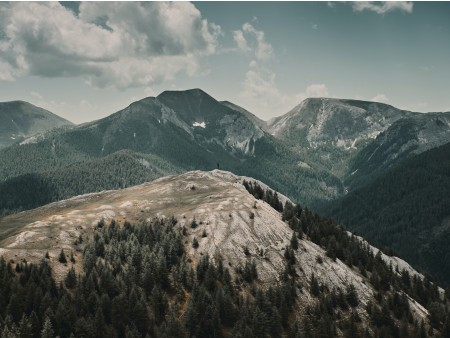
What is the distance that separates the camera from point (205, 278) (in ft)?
392

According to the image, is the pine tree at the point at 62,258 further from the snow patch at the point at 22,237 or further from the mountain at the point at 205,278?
the snow patch at the point at 22,237

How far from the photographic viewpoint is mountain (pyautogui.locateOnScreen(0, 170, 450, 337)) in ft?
331

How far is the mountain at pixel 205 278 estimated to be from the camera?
3974 inches

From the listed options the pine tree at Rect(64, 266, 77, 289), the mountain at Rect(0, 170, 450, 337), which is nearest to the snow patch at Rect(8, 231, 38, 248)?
the mountain at Rect(0, 170, 450, 337)

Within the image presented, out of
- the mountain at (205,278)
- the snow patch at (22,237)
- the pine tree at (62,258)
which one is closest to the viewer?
the mountain at (205,278)

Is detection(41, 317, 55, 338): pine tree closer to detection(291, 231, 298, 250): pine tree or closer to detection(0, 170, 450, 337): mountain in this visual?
detection(0, 170, 450, 337): mountain

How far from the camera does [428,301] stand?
149250 millimetres

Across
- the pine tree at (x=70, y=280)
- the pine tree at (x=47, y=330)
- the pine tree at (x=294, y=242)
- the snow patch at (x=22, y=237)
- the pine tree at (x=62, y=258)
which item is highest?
the pine tree at (x=294, y=242)

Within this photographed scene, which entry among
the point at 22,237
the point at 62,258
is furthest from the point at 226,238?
the point at 22,237

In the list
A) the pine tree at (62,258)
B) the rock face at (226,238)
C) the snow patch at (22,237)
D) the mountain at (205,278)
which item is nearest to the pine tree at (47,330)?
the mountain at (205,278)

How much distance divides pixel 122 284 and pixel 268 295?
40467mm

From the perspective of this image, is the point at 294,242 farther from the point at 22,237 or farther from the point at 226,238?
the point at 22,237

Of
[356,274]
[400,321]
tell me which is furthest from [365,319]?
[356,274]

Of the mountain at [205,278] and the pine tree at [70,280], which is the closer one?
the mountain at [205,278]
